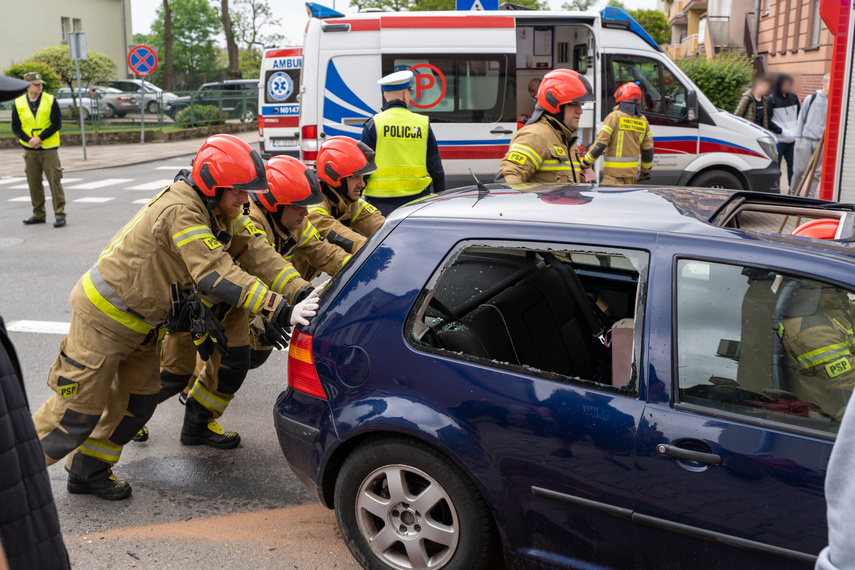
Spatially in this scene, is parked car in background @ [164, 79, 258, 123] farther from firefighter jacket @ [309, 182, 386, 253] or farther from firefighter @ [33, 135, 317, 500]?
firefighter @ [33, 135, 317, 500]

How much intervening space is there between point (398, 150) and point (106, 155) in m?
16.2

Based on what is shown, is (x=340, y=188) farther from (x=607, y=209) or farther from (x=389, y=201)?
(x=607, y=209)

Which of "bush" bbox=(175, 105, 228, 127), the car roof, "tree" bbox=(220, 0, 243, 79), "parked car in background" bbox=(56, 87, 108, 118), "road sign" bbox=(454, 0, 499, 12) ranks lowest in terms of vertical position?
the car roof

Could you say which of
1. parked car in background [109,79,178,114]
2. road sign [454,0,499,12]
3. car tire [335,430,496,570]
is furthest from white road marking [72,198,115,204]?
parked car in background [109,79,178,114]

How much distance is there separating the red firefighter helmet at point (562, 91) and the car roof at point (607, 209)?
2.17m

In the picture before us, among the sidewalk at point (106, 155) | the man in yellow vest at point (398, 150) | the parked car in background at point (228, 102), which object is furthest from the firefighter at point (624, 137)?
the parked car in background at point (228, 102)

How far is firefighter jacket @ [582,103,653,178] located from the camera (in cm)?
831

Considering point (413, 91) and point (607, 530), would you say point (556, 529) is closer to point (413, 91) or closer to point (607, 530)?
point (607, 530)

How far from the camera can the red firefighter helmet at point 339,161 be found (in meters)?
4.74

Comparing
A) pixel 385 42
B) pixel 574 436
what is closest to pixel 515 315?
pixel 574 436

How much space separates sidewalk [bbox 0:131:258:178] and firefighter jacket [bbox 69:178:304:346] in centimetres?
1480

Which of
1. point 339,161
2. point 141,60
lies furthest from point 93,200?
point 339,161

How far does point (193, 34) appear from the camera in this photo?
5578 centimetres

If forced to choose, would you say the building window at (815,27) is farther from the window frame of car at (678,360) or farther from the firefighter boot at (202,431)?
the window frame of car at (678,360)
